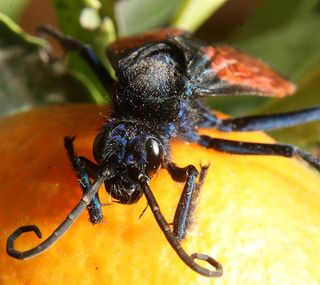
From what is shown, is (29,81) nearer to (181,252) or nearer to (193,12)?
(193,12)

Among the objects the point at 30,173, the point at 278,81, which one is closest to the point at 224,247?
the point at 30,173

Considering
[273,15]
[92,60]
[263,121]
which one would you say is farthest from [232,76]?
[273,15]

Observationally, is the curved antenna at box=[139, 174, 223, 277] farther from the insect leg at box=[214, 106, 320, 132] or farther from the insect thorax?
the insect leg at box=[214, 106, 320, 132]

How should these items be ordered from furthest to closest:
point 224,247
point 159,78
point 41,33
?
point 41,33 → point 159,78 → point 224,247

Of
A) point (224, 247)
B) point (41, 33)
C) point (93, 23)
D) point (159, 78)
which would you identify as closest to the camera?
point (224, 247)

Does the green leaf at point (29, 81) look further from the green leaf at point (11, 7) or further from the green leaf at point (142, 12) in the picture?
the green leaf at point (142, 12)

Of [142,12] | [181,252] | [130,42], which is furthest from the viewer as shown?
[142,12]

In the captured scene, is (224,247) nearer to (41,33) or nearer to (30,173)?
(30,173)
